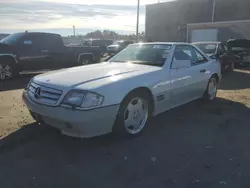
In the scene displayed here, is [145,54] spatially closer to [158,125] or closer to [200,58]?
[158,125]

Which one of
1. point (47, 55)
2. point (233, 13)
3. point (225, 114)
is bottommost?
point (225, 114)

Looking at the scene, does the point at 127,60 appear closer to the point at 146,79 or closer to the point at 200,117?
the point at 146,79

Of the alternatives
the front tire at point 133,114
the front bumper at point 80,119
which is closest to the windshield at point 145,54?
the front tire at point 133,114

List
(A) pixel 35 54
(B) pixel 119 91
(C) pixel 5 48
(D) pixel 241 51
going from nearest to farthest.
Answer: (B) pixel 119 91, (C) pixel 5 48, (A) pixel 35 54, (D) pixel 241 51

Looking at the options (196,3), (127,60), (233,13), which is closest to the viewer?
(127,60)

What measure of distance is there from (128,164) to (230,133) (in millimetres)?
1958

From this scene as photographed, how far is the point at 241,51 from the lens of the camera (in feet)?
46.8

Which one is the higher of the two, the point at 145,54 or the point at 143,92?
the point at 145,54

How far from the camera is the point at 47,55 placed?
10406 mm

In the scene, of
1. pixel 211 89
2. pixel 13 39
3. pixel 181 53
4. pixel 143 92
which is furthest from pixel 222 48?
pixel 143 92

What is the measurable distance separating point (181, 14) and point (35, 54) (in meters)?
29.2

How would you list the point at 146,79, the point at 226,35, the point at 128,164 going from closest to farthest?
the point at 128,164 < the point at 146,79 < the point at 226,35

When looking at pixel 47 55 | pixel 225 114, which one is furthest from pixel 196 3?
pixel 225 114

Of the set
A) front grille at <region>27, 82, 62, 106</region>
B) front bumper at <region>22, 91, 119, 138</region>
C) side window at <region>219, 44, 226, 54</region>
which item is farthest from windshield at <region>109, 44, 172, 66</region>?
side window at <region>219, 44, 226, 54</region>
